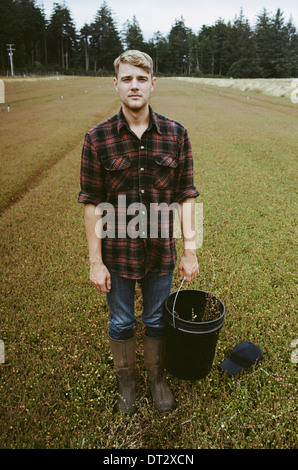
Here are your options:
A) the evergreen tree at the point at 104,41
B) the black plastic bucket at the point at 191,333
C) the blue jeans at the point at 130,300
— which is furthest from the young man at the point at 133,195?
the evergreen tree at the point at 104,41

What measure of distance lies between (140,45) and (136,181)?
109m

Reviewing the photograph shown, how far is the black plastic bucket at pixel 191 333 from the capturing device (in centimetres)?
259

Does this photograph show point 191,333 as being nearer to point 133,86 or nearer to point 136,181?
point 136,181

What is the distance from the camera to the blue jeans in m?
2.55

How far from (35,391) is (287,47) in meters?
92.1

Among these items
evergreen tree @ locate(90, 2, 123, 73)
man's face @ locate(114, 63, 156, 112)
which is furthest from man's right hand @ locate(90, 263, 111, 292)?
evergreen tree @ locate(90, 2, 123, 73)

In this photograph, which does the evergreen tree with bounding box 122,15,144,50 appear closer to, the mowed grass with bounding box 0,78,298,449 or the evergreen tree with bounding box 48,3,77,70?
the evergreen tree with bounding box 48,3,77,70

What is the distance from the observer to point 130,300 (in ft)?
8.62

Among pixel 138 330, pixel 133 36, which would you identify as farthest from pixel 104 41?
pixel 138 330

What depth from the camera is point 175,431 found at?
8.84ft

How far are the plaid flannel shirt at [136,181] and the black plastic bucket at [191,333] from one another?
0.50m

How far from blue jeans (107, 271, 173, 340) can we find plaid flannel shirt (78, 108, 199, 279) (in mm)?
111

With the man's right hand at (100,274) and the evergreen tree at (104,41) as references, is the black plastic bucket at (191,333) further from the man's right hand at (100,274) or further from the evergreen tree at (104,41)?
the evergreen tree at (104,41)
